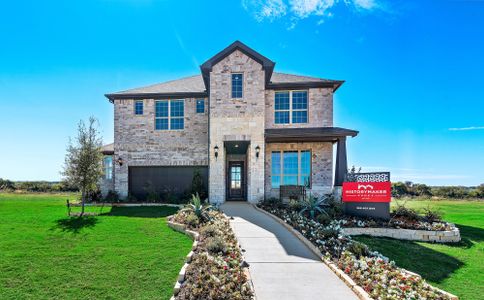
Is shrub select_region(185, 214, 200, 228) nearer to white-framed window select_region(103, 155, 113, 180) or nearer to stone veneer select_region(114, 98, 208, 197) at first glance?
stone veneer select_region(114, 98, 208, 197)

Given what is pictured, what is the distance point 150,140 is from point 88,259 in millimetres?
10780

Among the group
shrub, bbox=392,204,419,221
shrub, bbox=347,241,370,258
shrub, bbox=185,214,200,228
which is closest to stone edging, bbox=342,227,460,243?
shrub, bbox=392,204,419,221

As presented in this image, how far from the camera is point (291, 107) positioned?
15320 mm

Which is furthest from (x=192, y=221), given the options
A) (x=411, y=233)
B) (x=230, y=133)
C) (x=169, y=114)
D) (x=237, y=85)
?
(x=169, y=114)

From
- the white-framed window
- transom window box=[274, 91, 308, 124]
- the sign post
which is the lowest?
the sign post

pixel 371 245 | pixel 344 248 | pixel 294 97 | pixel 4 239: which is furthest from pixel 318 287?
pixel 294 97

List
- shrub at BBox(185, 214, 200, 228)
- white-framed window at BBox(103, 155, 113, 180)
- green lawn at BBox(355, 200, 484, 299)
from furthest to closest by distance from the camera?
white-framed window at BBox(103, 155, 113, 180) → shrub at BBox(185, 214, 200, 228) → green lawn at BBox(355, 200, 484, 299)

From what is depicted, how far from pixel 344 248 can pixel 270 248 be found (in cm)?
193

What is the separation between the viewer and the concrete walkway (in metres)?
4.66

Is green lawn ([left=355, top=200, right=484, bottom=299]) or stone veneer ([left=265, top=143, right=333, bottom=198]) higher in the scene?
stone veneer ([left=265, top=143, right=333, bottom=198])

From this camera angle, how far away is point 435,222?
1009 cm

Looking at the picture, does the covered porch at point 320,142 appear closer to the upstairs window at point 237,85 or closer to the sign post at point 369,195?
the sign post at point 369,195

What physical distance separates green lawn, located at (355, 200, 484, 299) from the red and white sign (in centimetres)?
186

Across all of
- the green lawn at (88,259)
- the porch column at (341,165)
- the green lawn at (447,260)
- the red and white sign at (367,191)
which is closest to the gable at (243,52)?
the porch column at (341,165)
